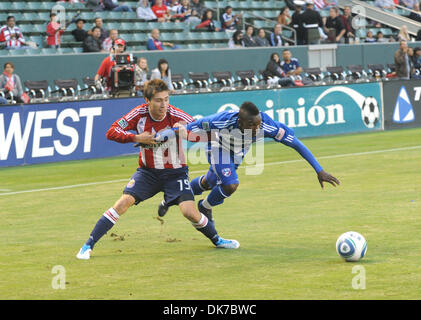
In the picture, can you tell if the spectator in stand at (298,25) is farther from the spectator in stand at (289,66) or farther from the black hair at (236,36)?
the spectator in stand at (289,66)

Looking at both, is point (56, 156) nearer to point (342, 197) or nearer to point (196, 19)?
point (342, 197)

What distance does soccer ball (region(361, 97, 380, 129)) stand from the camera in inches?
1011

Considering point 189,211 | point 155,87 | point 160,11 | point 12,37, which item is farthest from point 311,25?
point 155,87

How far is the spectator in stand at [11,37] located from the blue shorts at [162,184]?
651 inches

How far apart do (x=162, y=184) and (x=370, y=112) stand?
17262mm

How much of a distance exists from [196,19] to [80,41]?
5.82m

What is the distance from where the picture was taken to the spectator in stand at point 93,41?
26.3 meters

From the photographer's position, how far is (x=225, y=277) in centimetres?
834

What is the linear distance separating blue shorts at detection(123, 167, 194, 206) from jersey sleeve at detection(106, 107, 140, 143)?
51cm

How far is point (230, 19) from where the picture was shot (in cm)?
3148

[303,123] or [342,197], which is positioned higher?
[303,123]

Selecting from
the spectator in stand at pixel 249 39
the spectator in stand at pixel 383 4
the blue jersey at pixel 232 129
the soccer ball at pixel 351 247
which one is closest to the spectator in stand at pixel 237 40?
the spectator in stand at pixel 249 39

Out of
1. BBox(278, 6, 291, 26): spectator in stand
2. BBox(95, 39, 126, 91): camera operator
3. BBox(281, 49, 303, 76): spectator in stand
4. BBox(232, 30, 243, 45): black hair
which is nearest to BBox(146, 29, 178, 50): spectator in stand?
BBox(232, 30, 243, 45): black hair
